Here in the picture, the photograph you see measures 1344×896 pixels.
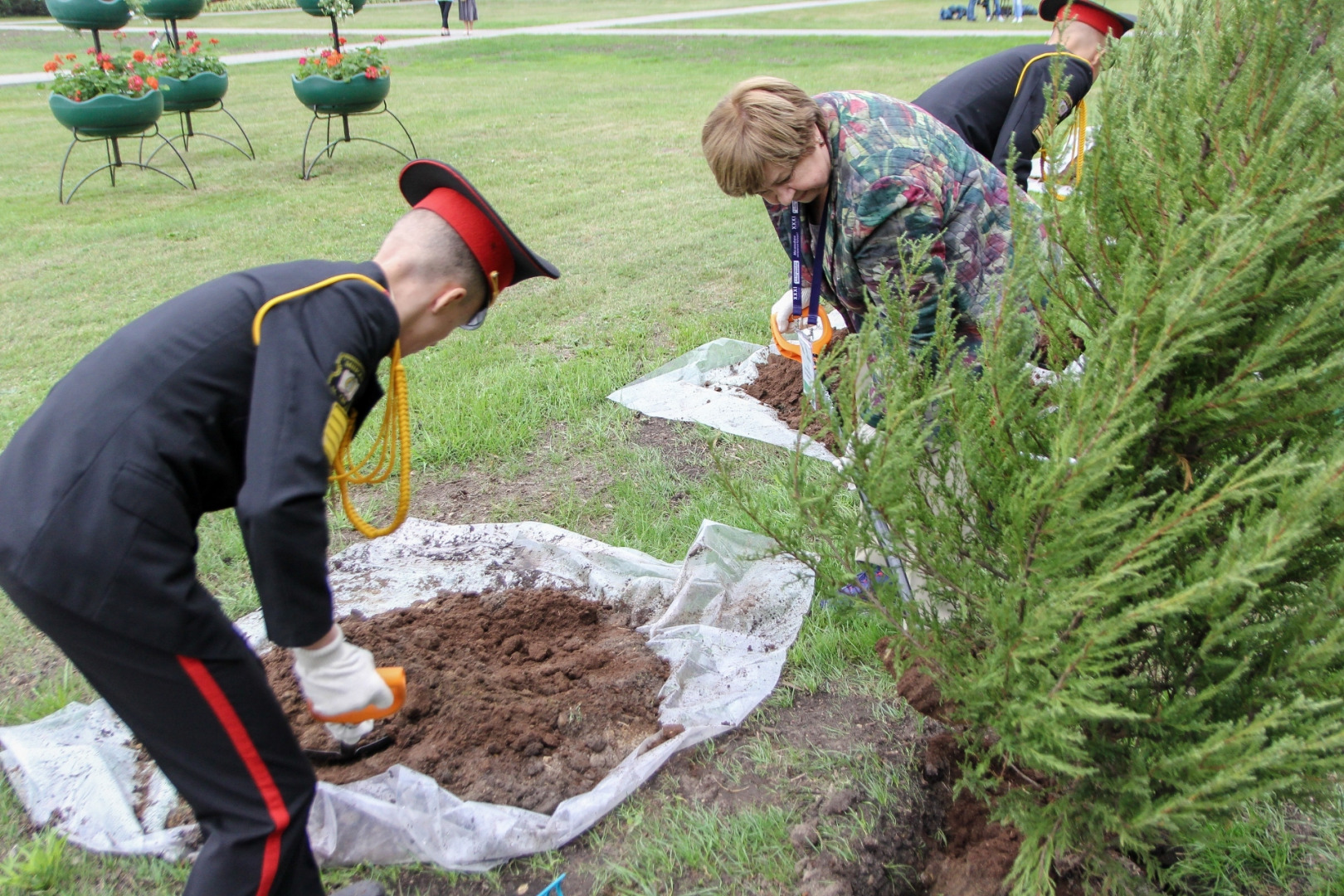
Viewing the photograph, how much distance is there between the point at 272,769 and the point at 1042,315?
1761mm

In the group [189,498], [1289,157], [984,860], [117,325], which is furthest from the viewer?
[117,325]

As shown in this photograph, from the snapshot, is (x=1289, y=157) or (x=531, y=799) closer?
(x=1289, y=157)

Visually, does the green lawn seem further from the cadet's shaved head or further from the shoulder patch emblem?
the cadet's shaved head

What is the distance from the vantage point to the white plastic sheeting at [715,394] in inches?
170

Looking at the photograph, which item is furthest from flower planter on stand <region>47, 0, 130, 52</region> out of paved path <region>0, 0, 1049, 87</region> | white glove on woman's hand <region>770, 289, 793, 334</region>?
white glove on woman's hand <region>770, 289, 793, 334</region>

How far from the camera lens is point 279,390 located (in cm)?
165

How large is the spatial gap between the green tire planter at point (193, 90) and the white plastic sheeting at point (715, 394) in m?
7.22

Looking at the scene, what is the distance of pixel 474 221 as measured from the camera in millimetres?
1983

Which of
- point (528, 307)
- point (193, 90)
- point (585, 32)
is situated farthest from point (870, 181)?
point (585, 32)

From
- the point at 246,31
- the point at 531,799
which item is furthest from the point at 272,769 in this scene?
the point at 246,31

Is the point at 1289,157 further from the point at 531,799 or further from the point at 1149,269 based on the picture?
the point at 531,799

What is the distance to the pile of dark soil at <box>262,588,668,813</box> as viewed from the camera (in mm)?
2508

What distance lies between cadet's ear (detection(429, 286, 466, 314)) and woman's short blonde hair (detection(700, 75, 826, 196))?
991 millimetres

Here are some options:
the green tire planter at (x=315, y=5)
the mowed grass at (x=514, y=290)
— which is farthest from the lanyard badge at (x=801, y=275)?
the green tire planter at (x=315, y=5)
